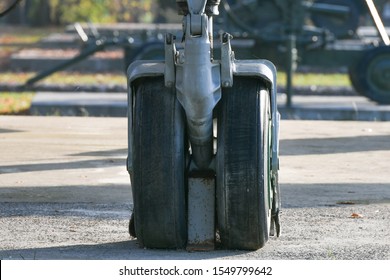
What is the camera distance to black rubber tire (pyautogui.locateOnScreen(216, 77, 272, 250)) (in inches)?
273

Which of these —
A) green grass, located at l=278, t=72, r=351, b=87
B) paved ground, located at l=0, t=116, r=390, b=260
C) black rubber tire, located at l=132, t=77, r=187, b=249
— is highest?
black rubber tire, located at l=132, t=77, r=187, b=249

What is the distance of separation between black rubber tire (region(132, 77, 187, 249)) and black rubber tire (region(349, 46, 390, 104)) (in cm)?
1170

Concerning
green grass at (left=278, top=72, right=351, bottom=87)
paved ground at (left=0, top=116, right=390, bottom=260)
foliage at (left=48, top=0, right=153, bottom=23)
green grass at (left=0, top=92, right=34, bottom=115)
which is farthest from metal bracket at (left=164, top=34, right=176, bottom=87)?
foliage at (left=48, top=0, right=153, bottom=23)

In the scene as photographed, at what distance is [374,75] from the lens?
1867cm

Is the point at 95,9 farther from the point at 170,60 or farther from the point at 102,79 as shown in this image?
the point at 170,60

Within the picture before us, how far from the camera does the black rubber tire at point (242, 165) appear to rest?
22.7 ft

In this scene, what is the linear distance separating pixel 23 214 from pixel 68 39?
19331mm

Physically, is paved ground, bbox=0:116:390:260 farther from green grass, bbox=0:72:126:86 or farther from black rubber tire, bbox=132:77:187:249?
green grass, bbox=0:72:126:86

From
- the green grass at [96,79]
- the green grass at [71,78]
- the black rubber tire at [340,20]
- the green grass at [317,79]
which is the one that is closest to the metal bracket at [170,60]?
the green grass at [96,79]

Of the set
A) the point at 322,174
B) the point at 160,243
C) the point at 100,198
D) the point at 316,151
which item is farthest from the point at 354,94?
the point at 160,243

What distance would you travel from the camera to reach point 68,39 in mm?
27656

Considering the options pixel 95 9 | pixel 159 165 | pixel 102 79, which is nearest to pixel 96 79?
pixel 102 79

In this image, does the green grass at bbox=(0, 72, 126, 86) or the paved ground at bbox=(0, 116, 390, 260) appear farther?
the green grass at bbox=(0, 72, 126, 86)
